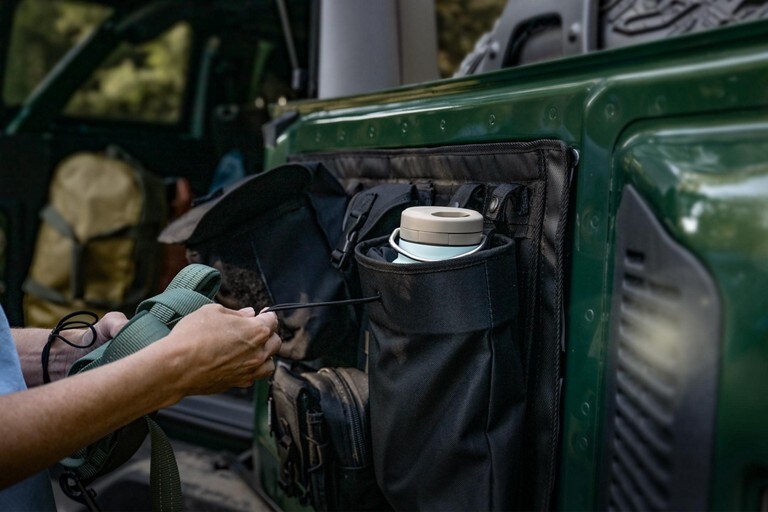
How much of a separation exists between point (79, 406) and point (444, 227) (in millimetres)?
574

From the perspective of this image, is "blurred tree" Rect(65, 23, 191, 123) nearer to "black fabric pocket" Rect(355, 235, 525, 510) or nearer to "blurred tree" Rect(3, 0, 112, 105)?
"blurred tree" Rect(3, 0, 112, 105)

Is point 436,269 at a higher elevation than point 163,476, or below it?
higher

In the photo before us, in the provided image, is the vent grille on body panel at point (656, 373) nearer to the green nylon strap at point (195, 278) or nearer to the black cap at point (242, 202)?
the green nylon strap at point (195, 278)

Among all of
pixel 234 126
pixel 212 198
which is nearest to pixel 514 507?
pixel 212 198

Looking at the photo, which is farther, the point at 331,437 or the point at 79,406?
the point at 331,437

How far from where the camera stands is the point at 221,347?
3.23 feet

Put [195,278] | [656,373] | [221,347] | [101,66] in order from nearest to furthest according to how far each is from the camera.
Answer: [656,373]
[221,347]
[195,278]
[101,66]

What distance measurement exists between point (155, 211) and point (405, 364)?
243 centimetres

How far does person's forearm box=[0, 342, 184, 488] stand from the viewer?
2.71ft

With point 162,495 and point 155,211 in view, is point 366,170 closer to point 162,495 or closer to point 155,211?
point 162,495

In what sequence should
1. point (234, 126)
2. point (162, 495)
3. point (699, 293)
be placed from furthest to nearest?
point (234, 126) < point (162, 495) < point (699, 293)

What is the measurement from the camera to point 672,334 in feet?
2.57

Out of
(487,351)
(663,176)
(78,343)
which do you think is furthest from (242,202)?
(663,176)

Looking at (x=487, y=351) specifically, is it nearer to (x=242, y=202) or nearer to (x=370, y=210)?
(x=370, y=210)
